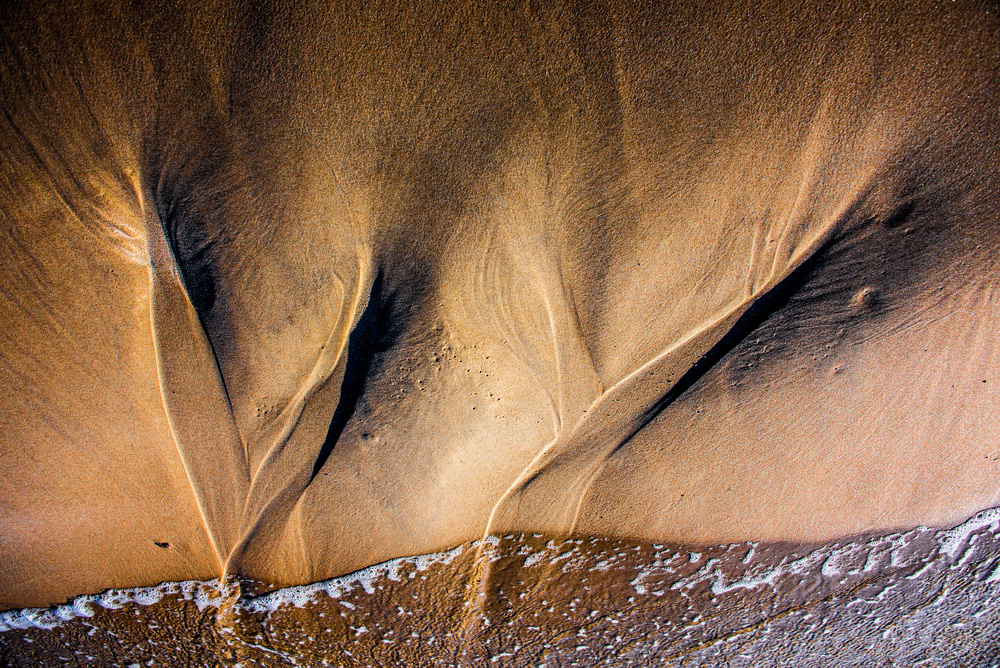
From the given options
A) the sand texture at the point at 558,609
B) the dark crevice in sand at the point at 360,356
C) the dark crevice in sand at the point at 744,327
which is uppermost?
the dark crevice in sand at the point at 360,356

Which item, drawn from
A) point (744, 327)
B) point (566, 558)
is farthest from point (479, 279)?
point (566, 558)

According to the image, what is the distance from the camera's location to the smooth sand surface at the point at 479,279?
1508 mm

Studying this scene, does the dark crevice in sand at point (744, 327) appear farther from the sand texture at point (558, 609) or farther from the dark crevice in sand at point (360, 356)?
the dark crevice in sand at point (360, 356)

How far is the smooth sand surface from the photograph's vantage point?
4.95 feet

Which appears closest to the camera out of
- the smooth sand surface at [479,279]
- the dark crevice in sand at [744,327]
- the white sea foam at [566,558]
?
the smooth sand surface at [479,279]

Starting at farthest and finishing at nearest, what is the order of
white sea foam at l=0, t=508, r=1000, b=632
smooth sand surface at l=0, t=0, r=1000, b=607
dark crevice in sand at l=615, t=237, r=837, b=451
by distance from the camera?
white sea foam at l=0, t=508, r=1000, b=632 < dark crevice in sand at l=615, t=237, r=837, b=451 < smooth sand surface at l=0, t=0, r=1000, b=607

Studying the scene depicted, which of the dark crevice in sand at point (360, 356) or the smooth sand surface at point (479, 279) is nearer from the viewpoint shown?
the smooth sand surface at point (479, 279)

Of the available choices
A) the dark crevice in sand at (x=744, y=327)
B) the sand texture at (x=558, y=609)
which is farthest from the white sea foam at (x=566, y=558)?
the dark crevice in sand at (x=744, y=327)

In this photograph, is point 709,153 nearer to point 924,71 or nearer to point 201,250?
point 924,71

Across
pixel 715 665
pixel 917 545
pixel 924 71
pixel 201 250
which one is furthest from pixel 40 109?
pixel 917 545

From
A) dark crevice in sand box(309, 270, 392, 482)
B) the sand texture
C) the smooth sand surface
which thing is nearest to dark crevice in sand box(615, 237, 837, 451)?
the smooth sand surface

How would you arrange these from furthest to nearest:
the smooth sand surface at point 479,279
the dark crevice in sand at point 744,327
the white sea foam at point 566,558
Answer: the white sea foam at point 566,558, the dark crevice in sand at point 744,327, the smooth sand surface at point 479,279

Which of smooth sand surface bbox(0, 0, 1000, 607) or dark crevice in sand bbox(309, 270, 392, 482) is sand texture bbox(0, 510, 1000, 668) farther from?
dark crevice in sand bbox(309, 270, 392, 482)

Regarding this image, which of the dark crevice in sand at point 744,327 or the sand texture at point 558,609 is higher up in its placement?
the dark crevice in sand at point 744,327
